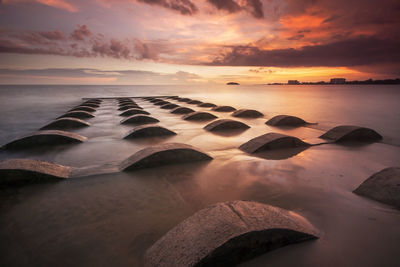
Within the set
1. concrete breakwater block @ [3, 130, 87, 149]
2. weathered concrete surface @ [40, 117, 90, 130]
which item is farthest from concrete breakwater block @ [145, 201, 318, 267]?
weathered concrete surface @ [40, 117, 90, 130]

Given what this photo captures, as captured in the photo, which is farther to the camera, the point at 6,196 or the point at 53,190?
the point at 53,190

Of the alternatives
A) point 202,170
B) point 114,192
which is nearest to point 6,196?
point 114,192

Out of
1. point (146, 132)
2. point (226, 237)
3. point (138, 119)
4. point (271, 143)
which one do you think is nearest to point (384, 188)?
point (271, 143)

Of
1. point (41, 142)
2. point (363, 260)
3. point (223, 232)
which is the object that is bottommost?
point (41, 142)

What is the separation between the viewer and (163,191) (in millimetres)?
5172

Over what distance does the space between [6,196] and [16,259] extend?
2443mm

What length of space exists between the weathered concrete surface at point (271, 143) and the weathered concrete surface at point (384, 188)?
3.59 metres

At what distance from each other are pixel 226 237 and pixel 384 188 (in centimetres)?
426

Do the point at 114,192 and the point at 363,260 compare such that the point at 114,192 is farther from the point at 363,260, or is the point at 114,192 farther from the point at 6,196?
the point at 363,260

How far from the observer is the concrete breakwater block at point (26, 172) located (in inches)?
204

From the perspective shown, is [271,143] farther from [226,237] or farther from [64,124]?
[64,124]

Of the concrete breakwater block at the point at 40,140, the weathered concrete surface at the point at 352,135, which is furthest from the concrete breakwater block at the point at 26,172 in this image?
the weathered concrete surface at the point at 352,135

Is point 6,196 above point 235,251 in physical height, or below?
below

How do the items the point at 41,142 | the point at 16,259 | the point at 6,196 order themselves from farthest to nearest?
1. the point at 41,142
2. the point at 6,196
3. the point at 16,259
